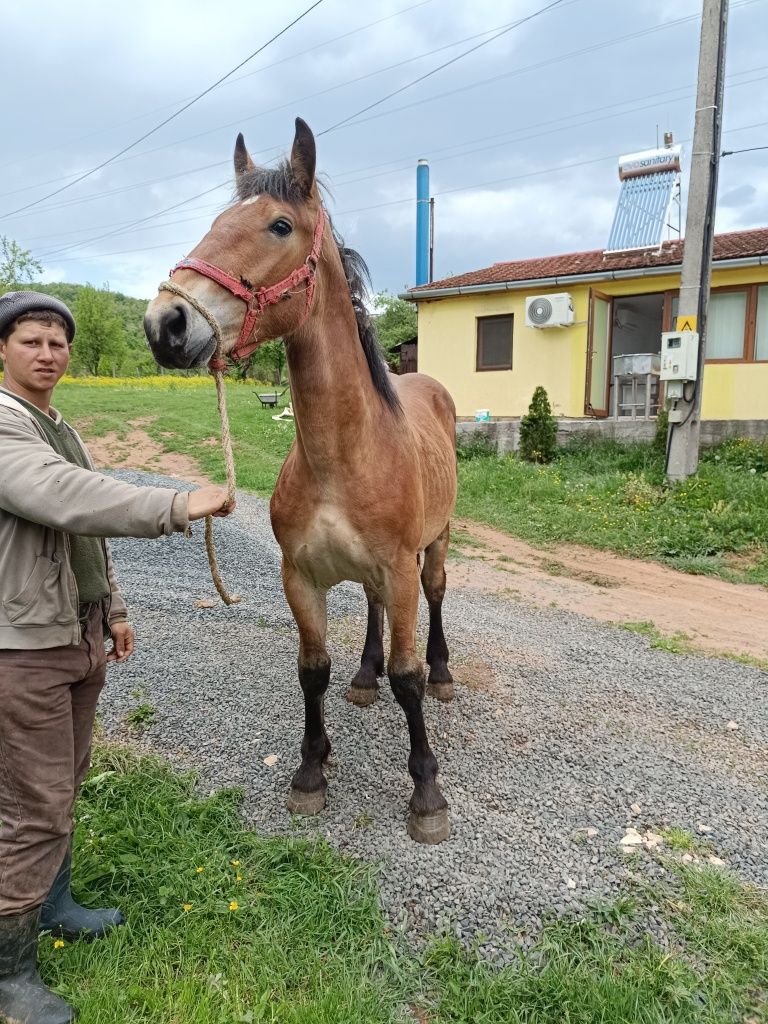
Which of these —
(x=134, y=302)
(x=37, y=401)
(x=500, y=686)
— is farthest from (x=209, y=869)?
(x=134, y=302)

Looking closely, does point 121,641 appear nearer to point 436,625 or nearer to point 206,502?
point 206,502

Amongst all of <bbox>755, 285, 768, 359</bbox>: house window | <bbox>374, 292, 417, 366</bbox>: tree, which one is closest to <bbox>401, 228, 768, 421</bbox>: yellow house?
<bbox>755, 285, 768, 359</bbox>: house window

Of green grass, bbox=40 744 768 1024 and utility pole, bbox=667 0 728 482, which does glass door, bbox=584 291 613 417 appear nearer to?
utility pole, bbox=667 0 728 482

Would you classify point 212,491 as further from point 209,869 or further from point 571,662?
point 571,662

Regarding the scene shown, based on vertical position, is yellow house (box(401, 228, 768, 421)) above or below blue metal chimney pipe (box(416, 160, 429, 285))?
below

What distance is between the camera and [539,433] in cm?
1237

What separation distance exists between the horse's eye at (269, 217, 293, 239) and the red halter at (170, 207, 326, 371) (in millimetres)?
120

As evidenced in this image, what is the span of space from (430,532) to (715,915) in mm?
2082

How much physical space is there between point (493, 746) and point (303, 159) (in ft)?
9.54

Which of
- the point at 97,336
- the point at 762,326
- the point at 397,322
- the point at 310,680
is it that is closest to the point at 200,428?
the point at 762,326

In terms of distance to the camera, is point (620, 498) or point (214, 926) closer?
point (214, 926)

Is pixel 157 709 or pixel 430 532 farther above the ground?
pixel 430 532

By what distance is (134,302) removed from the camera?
8856 centimetres

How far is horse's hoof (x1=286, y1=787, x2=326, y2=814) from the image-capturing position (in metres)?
2.98
